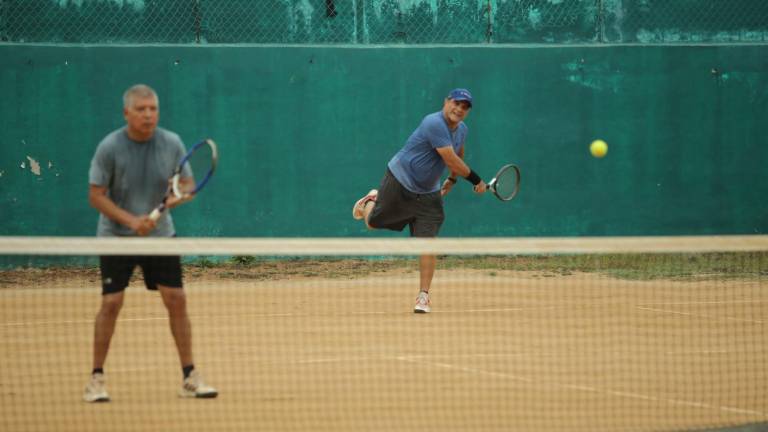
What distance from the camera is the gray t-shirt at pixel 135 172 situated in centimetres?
544

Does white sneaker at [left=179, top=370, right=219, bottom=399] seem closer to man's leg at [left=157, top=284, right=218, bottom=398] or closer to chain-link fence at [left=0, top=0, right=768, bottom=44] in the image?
man's leg at [left=157, top=284, right=218, bottom=398]

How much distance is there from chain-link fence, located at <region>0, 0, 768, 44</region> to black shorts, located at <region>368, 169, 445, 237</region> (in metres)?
3.73

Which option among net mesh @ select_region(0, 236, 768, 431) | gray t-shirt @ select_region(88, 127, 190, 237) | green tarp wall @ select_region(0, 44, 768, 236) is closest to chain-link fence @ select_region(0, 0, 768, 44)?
green tarp wall @ select_region(0, 44, 768, 236)

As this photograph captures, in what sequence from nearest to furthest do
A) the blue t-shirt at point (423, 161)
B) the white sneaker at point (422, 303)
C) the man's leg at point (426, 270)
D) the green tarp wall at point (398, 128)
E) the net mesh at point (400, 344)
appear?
the net mesh at point (400, 344) → the man's leg at point (426, 270) → the white sneaker at point (422, 303) → the blue t-shirt at point (423, 161) → the green tarp wall at point (398, 128)

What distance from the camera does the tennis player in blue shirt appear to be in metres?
8.60

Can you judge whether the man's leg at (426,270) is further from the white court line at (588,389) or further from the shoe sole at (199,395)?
the shoe sole at (199,395)

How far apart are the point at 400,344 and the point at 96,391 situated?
87.2 inches

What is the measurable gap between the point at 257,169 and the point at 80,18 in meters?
2.21

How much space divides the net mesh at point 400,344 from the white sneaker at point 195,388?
2.4 inches

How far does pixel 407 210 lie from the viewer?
8.91 meters

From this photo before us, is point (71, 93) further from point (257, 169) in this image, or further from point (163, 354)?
point (163, 354)

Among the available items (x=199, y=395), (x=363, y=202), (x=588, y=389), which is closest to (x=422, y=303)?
(x=363, y=202)

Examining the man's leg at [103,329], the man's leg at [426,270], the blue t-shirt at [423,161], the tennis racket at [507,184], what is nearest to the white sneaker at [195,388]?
the man's leg at [103,329]

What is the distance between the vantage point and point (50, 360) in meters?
6.66
